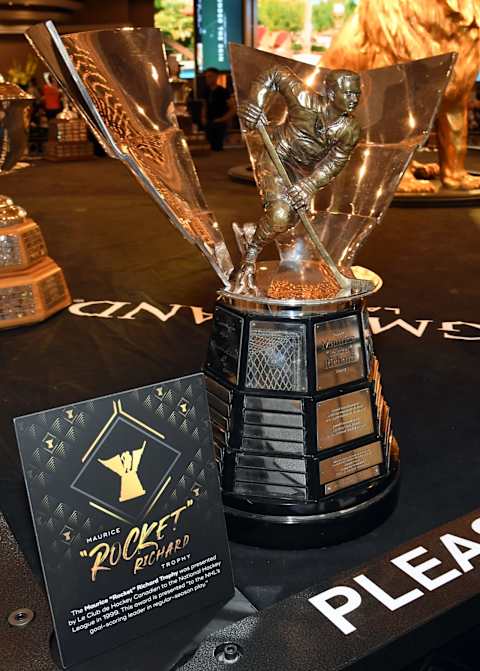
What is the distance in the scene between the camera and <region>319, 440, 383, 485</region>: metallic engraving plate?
1.59 m

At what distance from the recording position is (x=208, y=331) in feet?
9.90

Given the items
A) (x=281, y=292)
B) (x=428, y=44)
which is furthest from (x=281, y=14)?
(x=281, y=292)

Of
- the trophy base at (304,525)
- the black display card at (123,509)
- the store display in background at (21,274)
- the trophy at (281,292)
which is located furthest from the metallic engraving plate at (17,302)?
the black display card at (123,509)

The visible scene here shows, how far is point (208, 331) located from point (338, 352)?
4.88 feet

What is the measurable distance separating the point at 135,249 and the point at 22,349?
69.0 inches

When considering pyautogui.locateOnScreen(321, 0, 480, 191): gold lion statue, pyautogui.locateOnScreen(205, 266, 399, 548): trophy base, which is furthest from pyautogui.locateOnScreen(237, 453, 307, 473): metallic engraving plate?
pyautogui.locateOnScreen(321, 0, 480, 191): gold lion statue

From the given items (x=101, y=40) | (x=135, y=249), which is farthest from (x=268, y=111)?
(x=135, y=249)

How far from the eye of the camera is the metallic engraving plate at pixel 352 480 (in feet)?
5.27

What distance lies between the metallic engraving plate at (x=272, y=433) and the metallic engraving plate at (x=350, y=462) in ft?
0.26

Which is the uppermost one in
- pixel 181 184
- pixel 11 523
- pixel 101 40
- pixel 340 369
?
pixel 101 40

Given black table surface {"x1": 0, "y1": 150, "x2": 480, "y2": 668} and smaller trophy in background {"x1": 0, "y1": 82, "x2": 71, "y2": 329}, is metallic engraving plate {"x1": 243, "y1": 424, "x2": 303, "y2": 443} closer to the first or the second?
black table surface {"x1": 0, "y1": 150, "x2": 480, "y2": 668}

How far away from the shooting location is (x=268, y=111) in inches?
66.3

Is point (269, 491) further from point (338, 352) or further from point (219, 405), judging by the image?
point (338, 352)

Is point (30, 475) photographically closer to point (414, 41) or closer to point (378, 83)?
point (378, 83)
